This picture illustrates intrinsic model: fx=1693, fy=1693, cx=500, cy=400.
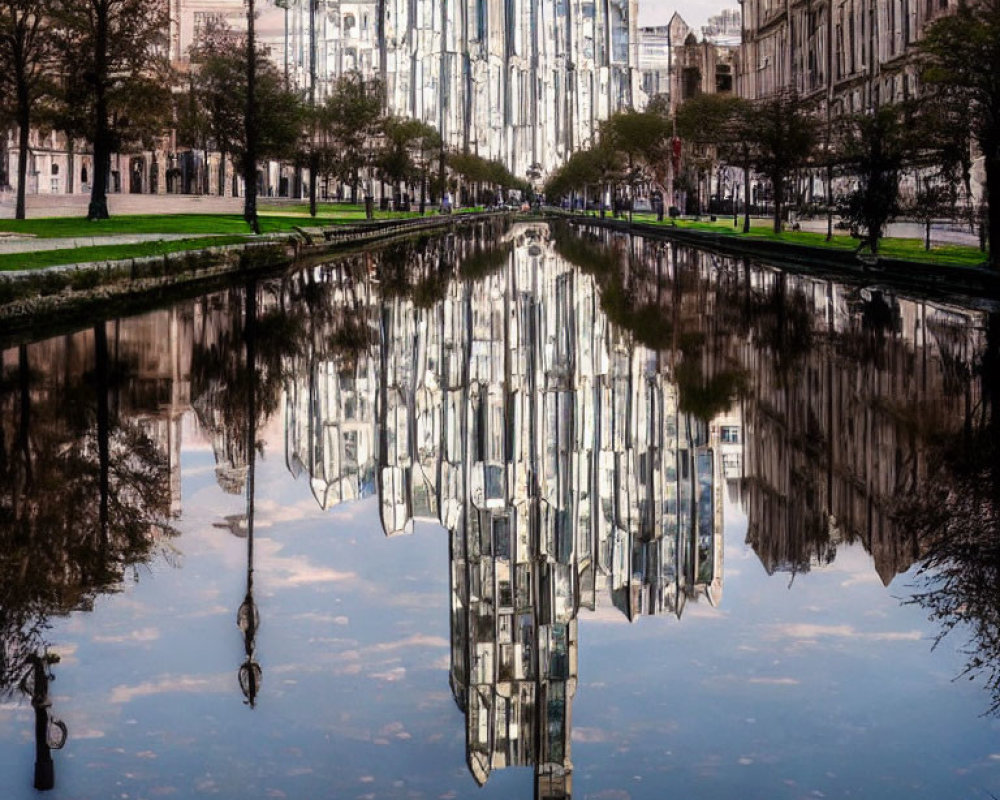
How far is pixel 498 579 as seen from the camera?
23.0 ft

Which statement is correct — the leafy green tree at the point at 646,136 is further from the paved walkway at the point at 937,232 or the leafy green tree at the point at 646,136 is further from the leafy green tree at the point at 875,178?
the leafy green tree at the point at 875,178

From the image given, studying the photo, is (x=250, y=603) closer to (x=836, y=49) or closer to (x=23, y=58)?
(x=23, y=58)

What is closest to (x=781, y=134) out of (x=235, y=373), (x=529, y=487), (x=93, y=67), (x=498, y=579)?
(x=93, y=67)

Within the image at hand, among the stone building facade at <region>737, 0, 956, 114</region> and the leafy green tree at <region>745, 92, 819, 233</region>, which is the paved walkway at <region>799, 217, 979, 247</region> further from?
the stone building facade at <region>737, 0, 956, 114</region>

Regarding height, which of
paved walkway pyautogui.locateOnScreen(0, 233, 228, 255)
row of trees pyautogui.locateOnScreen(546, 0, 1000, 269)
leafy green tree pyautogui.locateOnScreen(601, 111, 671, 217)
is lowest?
paved walkway pyautogui.locateOnScreen(0, 233, 228, 255)

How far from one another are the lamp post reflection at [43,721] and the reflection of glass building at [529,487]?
46.1 inches

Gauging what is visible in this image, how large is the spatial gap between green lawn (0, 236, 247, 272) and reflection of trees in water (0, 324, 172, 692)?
12.0 meters

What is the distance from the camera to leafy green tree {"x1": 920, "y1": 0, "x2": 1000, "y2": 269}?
1337 inches

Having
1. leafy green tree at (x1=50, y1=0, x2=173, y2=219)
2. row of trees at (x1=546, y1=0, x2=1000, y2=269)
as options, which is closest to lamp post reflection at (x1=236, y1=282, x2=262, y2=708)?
row of trees at (x1=546, y1=0, x2=1000, y2=269)

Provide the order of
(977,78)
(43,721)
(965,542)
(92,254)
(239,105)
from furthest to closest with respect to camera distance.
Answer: (239,105)
(977,78)
(92,254)
(965,542)
(43,721)

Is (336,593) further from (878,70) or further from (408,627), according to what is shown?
(878,70)

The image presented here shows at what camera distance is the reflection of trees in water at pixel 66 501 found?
22.8ft

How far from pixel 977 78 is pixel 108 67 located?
38032 millimetres

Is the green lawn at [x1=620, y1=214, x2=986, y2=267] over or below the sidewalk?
below
